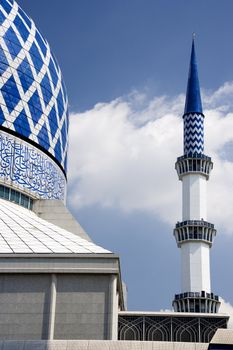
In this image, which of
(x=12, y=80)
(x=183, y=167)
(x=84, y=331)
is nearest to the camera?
(x=84, y=331)

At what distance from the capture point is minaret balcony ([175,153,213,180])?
98.1 ft

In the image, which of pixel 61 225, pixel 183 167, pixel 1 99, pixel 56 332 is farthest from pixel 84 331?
pixel 183 167

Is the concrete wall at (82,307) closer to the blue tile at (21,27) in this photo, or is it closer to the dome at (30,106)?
the dome at (30,106)

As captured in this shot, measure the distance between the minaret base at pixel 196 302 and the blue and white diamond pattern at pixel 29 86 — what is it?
7.67 m

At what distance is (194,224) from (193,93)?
6731mm

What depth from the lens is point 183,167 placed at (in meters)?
30.2

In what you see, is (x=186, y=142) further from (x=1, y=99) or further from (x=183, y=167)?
(x=1, y=99)

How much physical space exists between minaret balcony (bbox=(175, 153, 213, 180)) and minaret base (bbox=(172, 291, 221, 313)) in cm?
526

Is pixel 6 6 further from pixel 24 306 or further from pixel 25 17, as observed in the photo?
pixel 24 306

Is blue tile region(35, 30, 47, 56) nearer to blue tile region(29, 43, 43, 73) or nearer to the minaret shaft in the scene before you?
blue tile region(29, 43, 43, 73)

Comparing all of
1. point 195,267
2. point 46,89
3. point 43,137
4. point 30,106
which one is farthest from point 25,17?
point 195,267

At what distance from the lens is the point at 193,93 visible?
32188mm

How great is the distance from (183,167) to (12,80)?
1060cm

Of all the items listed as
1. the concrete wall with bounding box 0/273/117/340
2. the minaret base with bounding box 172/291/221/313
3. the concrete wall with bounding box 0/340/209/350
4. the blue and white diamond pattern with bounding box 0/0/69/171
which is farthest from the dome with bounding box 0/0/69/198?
the concrete wall with bounding box 0/340/209/350
